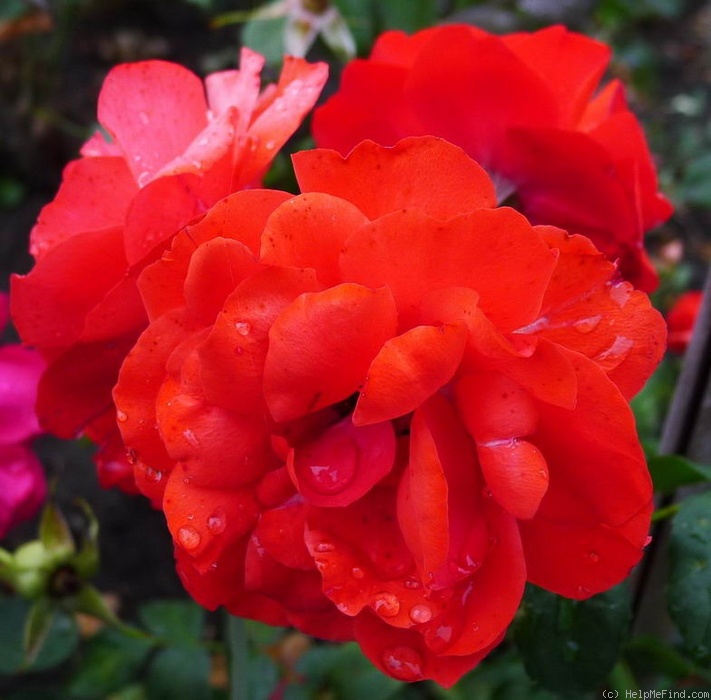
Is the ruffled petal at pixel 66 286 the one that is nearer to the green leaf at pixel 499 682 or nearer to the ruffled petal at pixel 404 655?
the ruffled petal at pixel 404 655

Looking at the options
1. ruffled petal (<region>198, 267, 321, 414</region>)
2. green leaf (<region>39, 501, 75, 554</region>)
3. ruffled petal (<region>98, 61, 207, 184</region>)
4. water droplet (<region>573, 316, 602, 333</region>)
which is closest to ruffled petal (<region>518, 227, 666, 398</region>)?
water droplet (<region>573, 316, 602, 333</region>)

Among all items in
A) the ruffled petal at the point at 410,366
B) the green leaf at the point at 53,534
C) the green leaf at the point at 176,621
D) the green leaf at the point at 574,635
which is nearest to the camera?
the ruffled petal at the point at 410,366

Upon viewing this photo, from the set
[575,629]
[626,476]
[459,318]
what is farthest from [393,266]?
[575,629]

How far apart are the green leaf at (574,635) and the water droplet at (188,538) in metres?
0.29

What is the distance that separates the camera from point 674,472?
23.5 inches

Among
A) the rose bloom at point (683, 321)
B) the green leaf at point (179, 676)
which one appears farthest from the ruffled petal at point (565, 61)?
the green leaf at point (179, 676)

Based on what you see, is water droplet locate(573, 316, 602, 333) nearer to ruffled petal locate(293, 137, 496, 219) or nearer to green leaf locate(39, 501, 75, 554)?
ruffled petal locate(293, 137, 496, 219)

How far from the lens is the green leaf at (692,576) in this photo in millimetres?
537

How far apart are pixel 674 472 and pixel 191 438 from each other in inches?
15.0

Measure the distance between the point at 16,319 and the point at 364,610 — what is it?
24 centimetres

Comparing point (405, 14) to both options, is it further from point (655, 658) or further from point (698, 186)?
point (655, 658)

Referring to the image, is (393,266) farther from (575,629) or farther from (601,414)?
(575,629)

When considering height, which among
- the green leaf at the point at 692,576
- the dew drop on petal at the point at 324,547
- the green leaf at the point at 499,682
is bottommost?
the green leaf at the point at 499,682

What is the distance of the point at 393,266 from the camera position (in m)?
0.36
